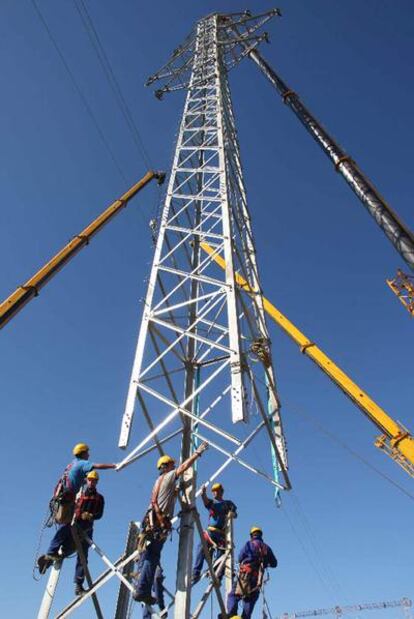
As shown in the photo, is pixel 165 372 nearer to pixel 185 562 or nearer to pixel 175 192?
pixel 185 562

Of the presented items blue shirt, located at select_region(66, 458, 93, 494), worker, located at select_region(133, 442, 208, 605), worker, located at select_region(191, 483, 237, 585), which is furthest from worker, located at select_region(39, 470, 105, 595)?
worker, located at select_region(191, 483, 237, 585)

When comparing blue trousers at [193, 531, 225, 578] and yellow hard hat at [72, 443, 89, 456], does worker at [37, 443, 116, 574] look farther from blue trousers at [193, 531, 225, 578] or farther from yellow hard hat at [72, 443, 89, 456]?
blue trousers at [193, 531, 225, 578]

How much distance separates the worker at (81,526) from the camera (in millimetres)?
6312

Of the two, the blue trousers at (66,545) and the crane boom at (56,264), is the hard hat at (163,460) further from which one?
the crane boom at (56,264)

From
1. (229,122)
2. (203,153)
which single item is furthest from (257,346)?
(229,122)

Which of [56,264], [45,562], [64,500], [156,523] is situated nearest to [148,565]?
[156,523]

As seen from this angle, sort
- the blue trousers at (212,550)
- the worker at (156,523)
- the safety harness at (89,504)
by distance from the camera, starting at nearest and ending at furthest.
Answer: the worker at (156,523) < the safety harness at (89,504) < the blue trousers at (212,550)

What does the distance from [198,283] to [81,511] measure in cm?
465

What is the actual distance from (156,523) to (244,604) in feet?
12.2

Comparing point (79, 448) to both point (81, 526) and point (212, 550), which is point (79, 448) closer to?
point (81, 526)

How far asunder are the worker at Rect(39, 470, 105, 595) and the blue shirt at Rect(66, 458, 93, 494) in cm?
10

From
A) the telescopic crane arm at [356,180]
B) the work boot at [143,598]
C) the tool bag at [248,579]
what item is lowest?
the tool bag at [248,579]

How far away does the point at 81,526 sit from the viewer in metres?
6.49

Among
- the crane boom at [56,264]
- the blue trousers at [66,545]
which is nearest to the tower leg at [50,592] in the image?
the blue trousers at [66,545]
